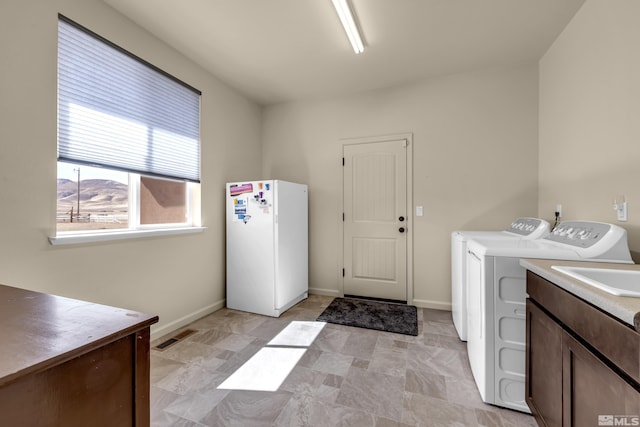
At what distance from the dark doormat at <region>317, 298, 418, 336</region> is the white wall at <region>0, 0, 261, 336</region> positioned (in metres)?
1.48

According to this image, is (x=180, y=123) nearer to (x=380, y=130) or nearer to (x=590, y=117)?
(x=380, y=130)

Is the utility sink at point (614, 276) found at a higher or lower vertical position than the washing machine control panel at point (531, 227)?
lower

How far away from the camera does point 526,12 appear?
2.12 meters

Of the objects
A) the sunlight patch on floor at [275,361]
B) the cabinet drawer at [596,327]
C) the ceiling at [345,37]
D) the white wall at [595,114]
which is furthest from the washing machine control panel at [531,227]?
the sunlight patch on floor at [275,361]

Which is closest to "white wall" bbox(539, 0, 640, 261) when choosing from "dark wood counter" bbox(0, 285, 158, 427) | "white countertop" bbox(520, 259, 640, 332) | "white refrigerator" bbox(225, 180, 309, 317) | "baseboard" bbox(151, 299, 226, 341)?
"white countertop" bbox(520, 259, 640, 332)

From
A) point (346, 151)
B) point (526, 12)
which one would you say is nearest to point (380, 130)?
point (346, 151)

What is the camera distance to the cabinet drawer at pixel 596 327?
72 cm

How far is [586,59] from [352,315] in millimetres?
2961

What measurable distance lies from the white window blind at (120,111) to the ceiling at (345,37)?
15.8 inches

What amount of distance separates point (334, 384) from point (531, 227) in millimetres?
2089

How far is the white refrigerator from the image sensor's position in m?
2.94

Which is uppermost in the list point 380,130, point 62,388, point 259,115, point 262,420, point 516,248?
point 259,115

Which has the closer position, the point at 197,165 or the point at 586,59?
the point at 586,59

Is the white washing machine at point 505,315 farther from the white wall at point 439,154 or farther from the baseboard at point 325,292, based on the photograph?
the baseboard at point 325,292
